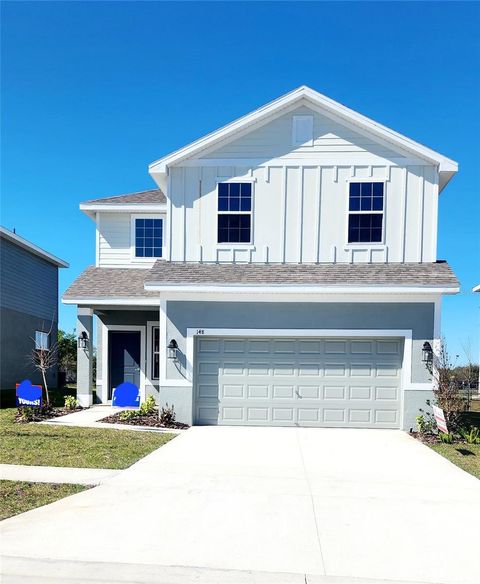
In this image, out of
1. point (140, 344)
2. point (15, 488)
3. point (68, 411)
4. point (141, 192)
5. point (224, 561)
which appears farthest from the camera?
point (141, 192)

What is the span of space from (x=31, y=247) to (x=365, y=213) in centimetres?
1478

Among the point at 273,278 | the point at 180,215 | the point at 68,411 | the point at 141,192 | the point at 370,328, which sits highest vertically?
the point at 141,192

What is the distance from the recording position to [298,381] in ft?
34.8

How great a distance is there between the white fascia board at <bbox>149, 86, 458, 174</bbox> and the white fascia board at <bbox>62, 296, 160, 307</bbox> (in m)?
3.70

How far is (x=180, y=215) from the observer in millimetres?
11258

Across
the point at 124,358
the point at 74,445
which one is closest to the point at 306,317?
the point at 74,445

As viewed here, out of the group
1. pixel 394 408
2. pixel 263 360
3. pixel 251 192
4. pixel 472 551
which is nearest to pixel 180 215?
pixel 251 192

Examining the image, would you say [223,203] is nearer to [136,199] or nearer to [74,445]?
[136,199]

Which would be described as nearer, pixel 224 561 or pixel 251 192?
pixel 224 561

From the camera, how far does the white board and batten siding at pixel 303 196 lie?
10.9 metres

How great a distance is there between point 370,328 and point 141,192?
992 centimetres

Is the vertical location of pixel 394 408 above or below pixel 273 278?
below

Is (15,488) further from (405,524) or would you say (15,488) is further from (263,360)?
(263,360)

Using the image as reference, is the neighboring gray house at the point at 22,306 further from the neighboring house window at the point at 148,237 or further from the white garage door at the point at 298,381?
the white garage door at the point at 298,381
